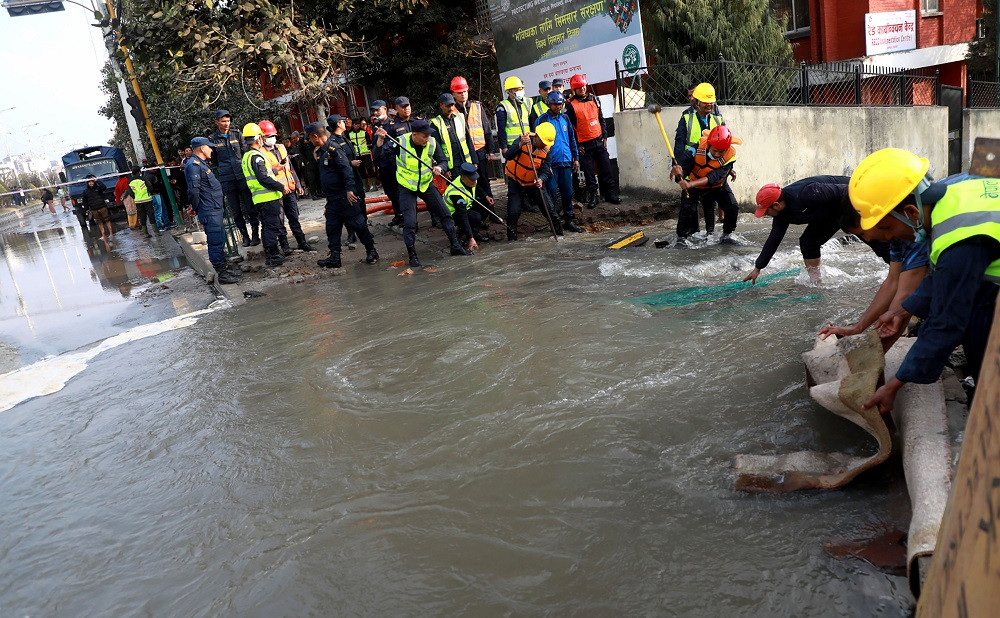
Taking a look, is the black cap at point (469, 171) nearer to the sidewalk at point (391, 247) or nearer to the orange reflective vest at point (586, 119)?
the sidewalk at point (391, 247)

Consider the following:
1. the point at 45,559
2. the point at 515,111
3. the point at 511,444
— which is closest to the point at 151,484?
the point at 45,559

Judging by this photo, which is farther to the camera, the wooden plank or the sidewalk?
the sidewalk

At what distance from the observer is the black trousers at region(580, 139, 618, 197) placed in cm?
1016

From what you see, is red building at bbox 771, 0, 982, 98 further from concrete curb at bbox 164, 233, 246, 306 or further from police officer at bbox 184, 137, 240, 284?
concrete curb at bbox 164, 233, 246, 306

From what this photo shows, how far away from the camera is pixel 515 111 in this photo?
31.2 ft

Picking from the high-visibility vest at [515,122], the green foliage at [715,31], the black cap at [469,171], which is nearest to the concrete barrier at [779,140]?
the green foliage at [715,31]

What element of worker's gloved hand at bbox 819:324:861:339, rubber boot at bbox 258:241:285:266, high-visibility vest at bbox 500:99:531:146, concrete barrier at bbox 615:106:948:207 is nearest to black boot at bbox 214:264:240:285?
rubber boot at bbox 258:241:285:266

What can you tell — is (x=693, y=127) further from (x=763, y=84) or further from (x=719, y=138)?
(x=763, y=84)

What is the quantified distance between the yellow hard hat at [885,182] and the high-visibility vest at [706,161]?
467 cm

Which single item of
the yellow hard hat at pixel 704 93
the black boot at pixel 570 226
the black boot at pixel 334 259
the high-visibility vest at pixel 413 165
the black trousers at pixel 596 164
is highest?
the yellow hard hat at pixel 704 93

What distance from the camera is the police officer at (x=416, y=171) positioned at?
27.4 feet

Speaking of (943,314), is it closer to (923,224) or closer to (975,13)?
(923,224)

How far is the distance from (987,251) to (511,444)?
2.30 m

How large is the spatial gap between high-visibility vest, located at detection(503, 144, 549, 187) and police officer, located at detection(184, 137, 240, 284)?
11.5 ft
